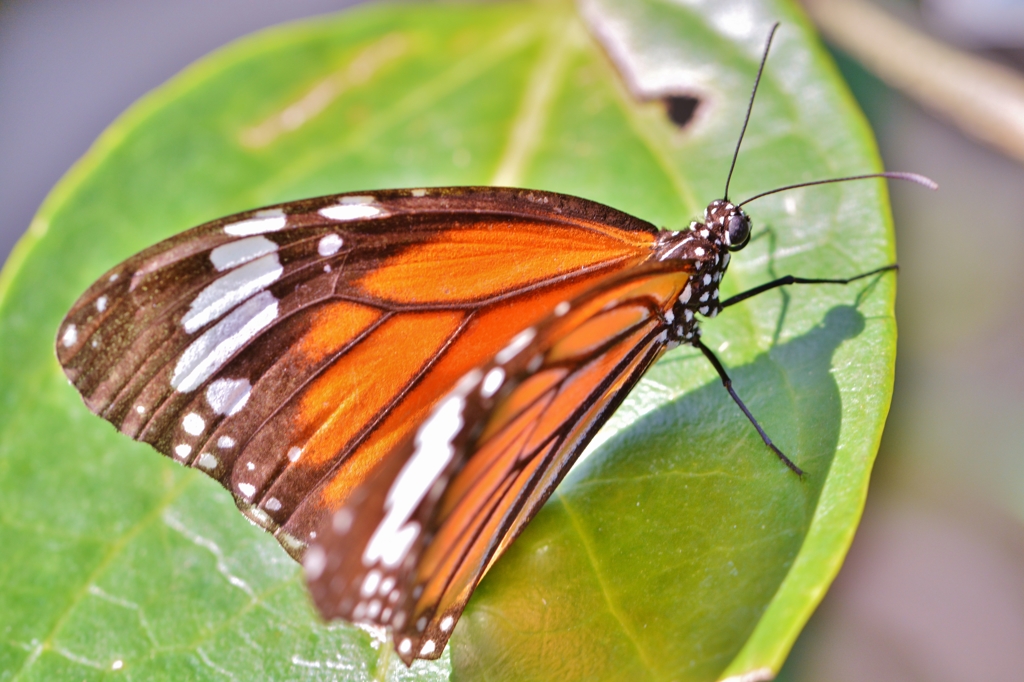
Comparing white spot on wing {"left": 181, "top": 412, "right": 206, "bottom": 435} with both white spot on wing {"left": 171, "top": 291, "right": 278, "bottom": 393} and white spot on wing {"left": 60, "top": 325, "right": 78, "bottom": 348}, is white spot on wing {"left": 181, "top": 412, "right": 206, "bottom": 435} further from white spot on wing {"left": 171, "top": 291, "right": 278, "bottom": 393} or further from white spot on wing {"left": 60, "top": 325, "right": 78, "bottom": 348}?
white spot on wing {"left": 60, "top": 325, "right": 78, "bottom": 348}

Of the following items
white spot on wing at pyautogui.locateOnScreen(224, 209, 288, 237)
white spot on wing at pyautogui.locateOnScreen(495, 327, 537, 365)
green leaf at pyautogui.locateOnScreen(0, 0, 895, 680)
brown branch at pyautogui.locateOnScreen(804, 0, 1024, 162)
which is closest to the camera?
white spot on wing at pyautogui.locateOnScreen(495, 327, 537, 365)

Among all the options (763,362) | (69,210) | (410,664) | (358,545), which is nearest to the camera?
(358,545)

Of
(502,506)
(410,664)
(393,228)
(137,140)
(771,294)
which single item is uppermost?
(137,140)

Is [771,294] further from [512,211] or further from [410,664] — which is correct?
[410,664]

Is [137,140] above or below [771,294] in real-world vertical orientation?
above

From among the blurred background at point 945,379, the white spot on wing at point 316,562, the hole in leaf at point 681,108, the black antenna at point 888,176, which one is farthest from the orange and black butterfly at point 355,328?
the blurred background at point 945,379

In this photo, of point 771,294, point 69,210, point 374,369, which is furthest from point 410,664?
point 69,210

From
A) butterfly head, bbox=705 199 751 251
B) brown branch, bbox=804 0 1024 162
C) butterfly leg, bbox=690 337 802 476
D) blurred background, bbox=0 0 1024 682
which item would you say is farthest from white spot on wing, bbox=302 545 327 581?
brown branch, bbox=804 0 1024 162
